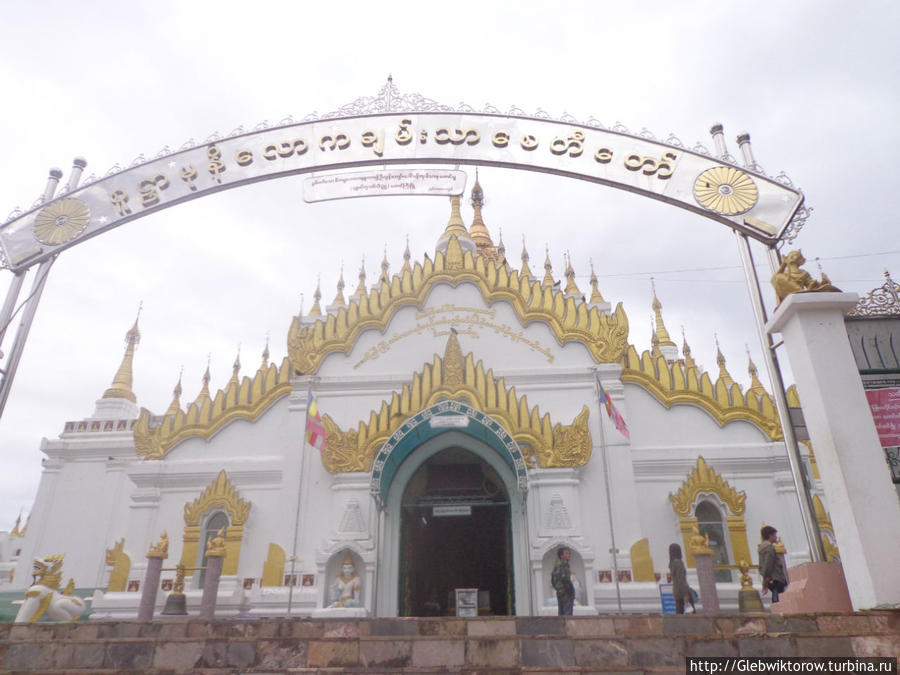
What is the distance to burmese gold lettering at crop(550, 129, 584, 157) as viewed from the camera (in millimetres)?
9703

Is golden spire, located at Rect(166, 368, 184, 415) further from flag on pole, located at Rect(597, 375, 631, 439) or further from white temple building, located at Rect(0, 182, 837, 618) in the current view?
flag on pole, located at Rect(597, 375, 631, 439)

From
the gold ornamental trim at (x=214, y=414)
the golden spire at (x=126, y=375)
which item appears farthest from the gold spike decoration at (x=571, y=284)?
the golden spire at (x=126, y=375)

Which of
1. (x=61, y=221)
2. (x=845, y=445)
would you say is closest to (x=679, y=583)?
(x=845, y=445)

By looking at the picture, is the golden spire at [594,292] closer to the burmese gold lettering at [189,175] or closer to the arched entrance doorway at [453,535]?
the arched entrance doorway at [453,535]

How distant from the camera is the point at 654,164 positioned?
9445mm

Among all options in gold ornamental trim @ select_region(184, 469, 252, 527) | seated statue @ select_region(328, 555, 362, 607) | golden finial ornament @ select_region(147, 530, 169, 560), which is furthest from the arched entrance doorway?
golden finial ornament @ select_region(147, 530, 169, 560)

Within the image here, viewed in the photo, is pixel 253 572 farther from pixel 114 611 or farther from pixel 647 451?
pixel 647 451

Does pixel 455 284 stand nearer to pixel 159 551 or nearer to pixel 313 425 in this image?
pixel 313 425

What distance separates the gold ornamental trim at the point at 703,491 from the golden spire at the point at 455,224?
10665 millimetres

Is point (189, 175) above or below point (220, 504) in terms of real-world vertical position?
above

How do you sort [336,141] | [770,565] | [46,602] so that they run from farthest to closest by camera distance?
1. [336,141]
2. [46,602]
3. [770,565]

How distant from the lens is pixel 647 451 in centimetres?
1195

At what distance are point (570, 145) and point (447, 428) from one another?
532 cm

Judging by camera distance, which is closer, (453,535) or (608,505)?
(608,505)
